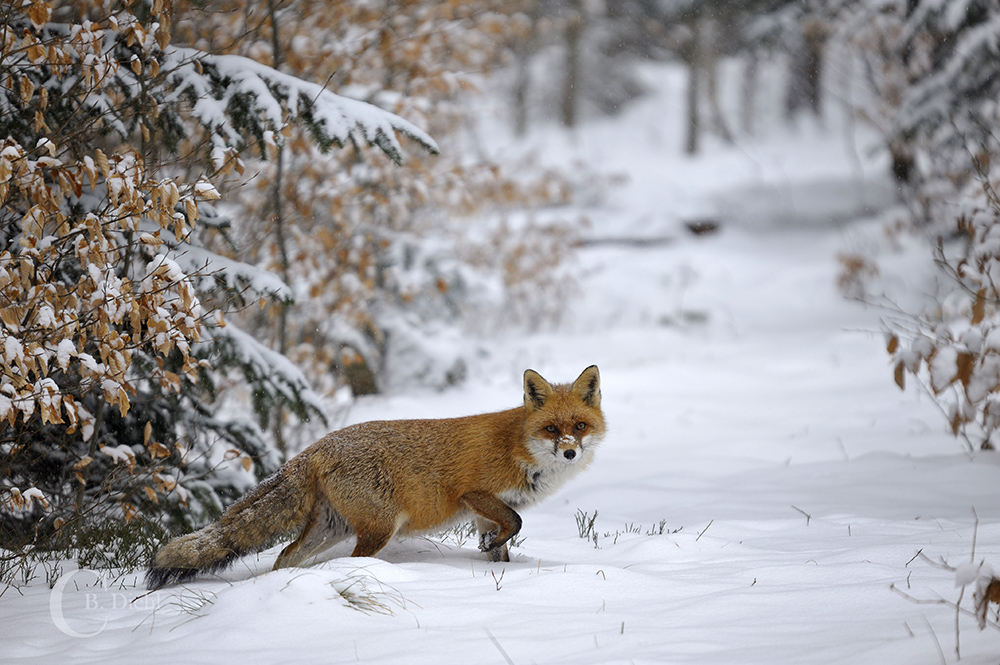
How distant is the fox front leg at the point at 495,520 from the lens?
4.16 meters

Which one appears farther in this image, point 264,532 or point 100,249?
point 264,532

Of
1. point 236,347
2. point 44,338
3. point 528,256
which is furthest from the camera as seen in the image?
point 528,256

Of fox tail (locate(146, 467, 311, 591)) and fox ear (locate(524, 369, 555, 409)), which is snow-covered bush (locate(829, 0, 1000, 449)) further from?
fox tail (locate(146, 467, 311, 591))

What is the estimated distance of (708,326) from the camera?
1866 cm

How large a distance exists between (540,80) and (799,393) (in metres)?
30.3

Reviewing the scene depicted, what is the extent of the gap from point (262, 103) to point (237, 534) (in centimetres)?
265

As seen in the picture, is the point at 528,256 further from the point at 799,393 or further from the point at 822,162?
the point at 822,162

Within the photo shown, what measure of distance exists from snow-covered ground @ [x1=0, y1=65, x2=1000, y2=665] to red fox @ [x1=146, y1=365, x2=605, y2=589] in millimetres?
211

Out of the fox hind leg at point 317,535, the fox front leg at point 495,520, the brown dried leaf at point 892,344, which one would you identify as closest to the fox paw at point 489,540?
the fox front leg at point 495,520

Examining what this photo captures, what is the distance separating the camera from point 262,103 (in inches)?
192

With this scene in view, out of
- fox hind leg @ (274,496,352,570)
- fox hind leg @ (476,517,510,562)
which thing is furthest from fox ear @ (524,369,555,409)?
fox hind leg @ (274,496,352,570)

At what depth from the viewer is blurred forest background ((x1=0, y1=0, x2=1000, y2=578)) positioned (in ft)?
12.7

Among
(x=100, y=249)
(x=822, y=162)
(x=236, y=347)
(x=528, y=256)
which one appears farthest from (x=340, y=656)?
(x=822, y=162)

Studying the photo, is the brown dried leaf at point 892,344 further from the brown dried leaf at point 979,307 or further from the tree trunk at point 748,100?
the tree trunk at point 748,100
